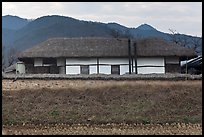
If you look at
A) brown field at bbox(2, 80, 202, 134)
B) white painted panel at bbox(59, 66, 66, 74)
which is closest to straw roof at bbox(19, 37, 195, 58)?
white painted panel at bbox(59, 66, 66, 74)

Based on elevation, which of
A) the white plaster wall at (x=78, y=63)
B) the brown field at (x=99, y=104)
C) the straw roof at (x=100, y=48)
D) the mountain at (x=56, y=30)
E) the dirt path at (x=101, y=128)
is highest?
the mountain at (x=56, y=30)

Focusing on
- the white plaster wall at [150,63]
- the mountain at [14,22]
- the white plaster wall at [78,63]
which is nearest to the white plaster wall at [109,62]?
the white plaster wall at [78,63]

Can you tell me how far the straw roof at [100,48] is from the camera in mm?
30406

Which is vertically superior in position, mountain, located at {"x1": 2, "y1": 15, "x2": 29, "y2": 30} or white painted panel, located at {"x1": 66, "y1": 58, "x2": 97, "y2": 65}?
mountain, located at {"x1": 2, "y1": 15, "x2": 29, "y2": 30}

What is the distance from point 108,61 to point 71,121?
14.7 meters

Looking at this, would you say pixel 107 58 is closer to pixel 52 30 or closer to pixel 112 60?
pixel 112 60

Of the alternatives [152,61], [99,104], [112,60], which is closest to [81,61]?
[112,60]

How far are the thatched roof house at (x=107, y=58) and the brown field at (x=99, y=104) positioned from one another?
8.60 meters

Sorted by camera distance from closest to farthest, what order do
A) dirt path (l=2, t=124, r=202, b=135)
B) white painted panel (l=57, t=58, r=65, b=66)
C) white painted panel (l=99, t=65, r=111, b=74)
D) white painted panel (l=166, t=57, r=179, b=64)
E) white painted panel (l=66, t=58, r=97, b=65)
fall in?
dirt path (l=2, t=124, r=202, b=135), white painted panel (l=66, t=58, r=97, b=65), white painted panel (l=99, t=65, r=111, b=74), white painted panel (l=57, t=58, r=65, b=66), white painted panel (l=166, t=57, r=179, b=64)

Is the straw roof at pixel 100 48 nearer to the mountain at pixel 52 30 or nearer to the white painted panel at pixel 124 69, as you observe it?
the white painted panel at pixel 124 69

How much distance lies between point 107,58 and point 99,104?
12.0m

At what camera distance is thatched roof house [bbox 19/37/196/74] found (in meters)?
30.4

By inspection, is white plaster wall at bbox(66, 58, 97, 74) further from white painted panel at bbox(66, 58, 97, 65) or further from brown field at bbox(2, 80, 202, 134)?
brown field at bbox(2, 80, 202, 134)

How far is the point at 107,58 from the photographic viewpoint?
30562mm
